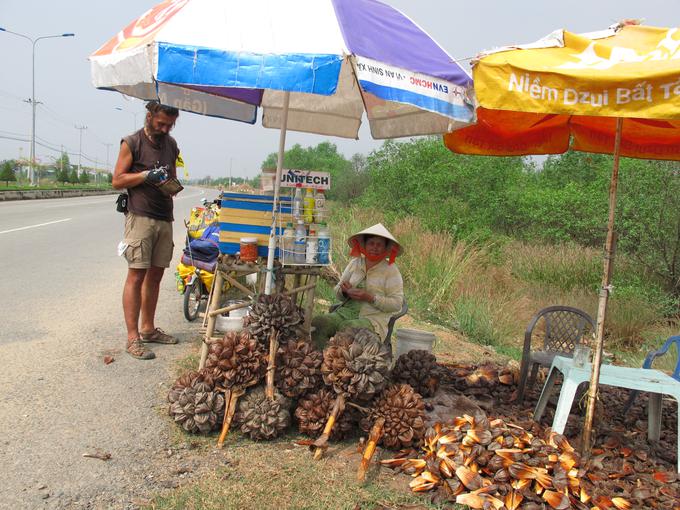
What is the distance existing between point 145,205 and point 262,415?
2.28 meters

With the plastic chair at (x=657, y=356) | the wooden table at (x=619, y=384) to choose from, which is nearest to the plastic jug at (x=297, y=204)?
the wooden table at (x=619, y=384)

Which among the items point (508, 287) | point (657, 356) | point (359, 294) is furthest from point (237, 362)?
point (508, 287)

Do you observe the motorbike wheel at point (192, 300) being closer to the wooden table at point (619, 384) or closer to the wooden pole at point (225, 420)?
the wooden pole at point (225, 420)

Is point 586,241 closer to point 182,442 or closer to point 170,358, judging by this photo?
point 170,358

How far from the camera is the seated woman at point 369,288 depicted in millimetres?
4445

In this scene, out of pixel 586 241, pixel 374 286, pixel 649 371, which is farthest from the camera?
pixel 586 241

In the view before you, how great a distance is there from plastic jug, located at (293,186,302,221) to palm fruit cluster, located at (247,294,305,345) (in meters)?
0.73

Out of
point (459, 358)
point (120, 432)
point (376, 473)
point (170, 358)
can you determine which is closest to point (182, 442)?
point (120, 432)

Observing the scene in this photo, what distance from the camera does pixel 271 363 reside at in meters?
3.56

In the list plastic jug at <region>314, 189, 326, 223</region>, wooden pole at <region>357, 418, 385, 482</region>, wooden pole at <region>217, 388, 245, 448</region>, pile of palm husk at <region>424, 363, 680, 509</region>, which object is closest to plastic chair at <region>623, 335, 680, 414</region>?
pile of palm husk at <region>424, 363, 680, 509</region>

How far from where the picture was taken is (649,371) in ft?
11.9

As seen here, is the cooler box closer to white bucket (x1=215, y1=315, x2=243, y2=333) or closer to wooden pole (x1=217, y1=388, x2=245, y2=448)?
white bucket (x1=215, y1=315, x2=243, y2=333)

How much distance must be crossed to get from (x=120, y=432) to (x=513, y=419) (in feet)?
8.46

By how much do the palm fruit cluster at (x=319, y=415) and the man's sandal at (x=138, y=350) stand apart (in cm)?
188
